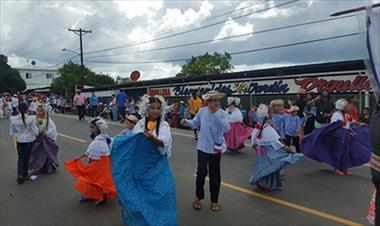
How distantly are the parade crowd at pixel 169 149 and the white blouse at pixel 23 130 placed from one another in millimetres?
19

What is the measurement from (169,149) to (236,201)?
2016 mm

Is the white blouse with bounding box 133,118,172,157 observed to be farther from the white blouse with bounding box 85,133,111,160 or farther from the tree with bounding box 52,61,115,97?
the tree with bounding box 52,61,115,97

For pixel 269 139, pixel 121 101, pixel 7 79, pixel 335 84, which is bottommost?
pixel 269 139

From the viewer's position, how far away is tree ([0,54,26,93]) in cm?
7456

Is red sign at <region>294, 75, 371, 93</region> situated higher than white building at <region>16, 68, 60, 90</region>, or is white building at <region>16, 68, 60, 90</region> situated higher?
white building at <region>16, 68, 60, 90</region>

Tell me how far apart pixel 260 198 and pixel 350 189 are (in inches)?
69.7

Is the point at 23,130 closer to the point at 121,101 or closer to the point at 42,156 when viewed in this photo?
the point at 42,156

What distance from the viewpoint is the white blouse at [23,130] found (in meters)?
8.19

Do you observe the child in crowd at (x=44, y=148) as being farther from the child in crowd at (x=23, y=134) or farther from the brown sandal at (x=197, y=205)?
the brown sandal at (x=197, y=205)

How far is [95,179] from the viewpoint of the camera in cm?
646

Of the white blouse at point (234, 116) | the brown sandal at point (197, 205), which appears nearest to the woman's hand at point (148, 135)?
the brown sandal at point (197, 205)

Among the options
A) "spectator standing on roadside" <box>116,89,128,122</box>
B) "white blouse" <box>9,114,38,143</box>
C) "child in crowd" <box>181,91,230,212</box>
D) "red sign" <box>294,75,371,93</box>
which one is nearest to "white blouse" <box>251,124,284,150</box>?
"child in crowd" <box>181,91,230,212</box>

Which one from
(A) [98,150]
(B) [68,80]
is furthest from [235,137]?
(B) [68,80]

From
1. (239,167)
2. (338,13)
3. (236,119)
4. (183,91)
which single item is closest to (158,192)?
(338,13)
